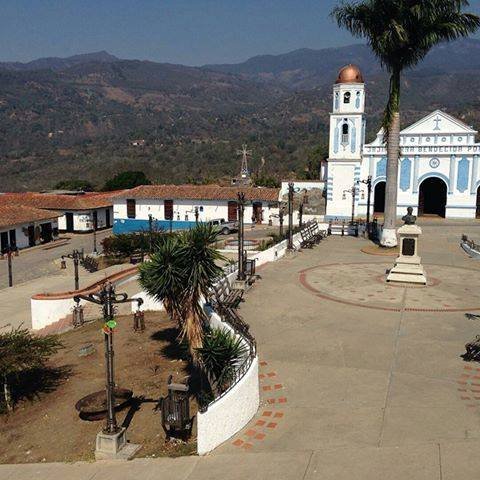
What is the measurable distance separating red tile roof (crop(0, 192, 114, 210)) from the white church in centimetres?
2117

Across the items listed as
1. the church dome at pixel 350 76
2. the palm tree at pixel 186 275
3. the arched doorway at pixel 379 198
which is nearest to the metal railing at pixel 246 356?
→ the palm tree at pixel 186 275

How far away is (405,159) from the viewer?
4244 centimetres

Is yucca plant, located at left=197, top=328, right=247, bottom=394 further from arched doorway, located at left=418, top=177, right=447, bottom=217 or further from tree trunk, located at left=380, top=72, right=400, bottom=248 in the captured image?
arched doorway, located at left=418, top=177, right=447, bottom=217

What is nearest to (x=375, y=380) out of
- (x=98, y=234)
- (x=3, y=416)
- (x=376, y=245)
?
(x=3, y=416)

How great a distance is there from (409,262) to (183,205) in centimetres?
3131

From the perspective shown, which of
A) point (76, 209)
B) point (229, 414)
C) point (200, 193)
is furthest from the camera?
point (200, 193)

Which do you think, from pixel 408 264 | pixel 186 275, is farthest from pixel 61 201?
pixel 186 275

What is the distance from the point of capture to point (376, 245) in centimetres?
2831

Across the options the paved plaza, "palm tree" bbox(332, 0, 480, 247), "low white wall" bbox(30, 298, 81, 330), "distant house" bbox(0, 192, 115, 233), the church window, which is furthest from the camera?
"distant house" bbox(0, 192, 115, 233)

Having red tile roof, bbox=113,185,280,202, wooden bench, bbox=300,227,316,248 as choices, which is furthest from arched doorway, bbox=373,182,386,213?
wooden bench, bbox=300,227,316,248

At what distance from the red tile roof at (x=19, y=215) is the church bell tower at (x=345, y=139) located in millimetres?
22455

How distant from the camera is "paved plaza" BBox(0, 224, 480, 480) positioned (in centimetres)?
741

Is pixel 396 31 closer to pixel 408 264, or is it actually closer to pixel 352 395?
pixel 408 264

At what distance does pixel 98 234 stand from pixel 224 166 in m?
45.8
